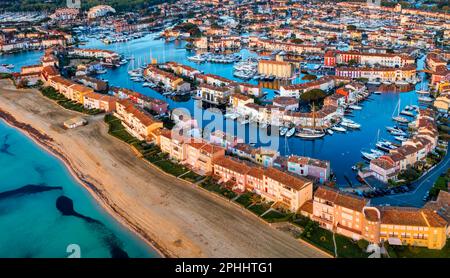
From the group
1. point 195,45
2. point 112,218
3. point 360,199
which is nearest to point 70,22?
point 195,45

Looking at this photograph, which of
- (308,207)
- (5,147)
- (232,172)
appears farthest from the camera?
(5,147)

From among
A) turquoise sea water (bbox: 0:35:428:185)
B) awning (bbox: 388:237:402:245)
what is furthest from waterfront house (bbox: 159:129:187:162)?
→ awning (bbox: 388:237:402:245)

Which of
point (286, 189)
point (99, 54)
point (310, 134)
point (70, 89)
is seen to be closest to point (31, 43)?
point (99, 54)

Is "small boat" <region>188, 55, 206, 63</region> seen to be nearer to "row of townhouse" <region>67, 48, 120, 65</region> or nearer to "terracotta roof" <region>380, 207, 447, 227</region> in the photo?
"row of townhouse" <region>67, 48, 120, 65</region>

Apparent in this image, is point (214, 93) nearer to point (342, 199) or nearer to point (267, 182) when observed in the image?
point (267, 182)

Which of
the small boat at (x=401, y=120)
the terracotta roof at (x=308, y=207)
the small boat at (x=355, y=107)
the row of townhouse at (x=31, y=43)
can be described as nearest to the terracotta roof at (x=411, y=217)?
the terracotta roof at (x=308, y=207)
